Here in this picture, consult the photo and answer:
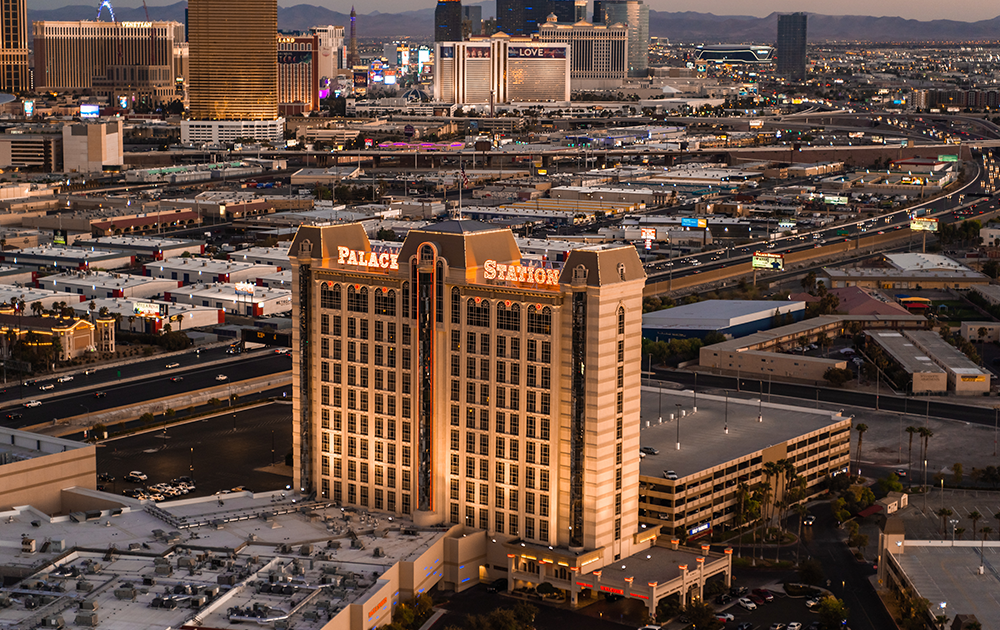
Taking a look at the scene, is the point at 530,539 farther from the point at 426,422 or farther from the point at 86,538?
the point at 86,538

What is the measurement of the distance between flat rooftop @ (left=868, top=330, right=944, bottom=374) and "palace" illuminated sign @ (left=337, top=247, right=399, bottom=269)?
44510 millimetres

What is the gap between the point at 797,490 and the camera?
221 ft

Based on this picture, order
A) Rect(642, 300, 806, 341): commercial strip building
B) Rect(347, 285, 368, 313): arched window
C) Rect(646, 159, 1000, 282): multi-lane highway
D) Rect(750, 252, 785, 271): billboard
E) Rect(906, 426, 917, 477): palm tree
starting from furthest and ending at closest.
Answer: Rect(646, 159, 1000, 282): multi-lane highway < Rect(750, 252, 785, 271): billboard < Rect(642, 300, 806, 341): commercial strip building < Rect(906, 426, 917, 477): palm tree < Rect(347, 285, 368, 313): arched window

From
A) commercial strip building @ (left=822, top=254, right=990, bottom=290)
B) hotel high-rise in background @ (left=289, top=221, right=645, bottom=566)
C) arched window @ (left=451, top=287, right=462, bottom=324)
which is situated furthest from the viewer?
commercial strip building @ (left=822, top=254, right=990, bottom=290)

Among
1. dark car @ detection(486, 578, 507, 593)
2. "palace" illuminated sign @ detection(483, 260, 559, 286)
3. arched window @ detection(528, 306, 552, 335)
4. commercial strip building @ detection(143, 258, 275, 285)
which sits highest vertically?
"palace" illuminated sign @ detection(483, 260, 559, 286)

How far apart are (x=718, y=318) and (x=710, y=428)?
3609 cm

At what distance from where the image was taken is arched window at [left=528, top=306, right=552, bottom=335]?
5744 cm

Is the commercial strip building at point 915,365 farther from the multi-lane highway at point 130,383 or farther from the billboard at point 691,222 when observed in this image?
the billboard at point 691,222

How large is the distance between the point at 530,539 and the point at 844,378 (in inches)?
1650

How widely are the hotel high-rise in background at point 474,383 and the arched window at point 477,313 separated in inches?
2.5

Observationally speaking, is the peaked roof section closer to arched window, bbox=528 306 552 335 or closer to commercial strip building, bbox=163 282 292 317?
arched window, bbox=528 306 552 335

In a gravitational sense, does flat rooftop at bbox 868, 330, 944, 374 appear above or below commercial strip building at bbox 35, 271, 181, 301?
below

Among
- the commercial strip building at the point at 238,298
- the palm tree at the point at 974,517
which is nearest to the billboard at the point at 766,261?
the commercial strip building at the point at 238,298

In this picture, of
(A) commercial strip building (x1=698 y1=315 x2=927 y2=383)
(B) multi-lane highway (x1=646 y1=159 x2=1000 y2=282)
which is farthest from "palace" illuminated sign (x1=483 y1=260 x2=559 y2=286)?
(B) multi-lane highway (x1=646 y1=159 x2=1000 y2=282)
